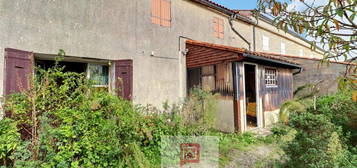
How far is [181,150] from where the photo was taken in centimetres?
445

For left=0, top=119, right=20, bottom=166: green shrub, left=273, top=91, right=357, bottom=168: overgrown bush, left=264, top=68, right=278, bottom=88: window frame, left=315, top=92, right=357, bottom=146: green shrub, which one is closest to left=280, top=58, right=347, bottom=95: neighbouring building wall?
left=264, top=68, right=278, bottom=88: window frame

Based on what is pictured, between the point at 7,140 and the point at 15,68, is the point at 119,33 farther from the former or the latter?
the point at 7,140

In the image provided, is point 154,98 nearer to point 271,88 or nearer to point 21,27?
point 21,27

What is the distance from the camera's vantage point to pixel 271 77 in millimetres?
8648

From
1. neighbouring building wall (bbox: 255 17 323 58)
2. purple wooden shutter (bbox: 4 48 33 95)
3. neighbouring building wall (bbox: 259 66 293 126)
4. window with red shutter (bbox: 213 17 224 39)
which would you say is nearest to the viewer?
purple wooden shutter (bbox: 4 48 33 95)

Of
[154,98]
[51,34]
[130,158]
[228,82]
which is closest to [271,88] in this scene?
[228,82]

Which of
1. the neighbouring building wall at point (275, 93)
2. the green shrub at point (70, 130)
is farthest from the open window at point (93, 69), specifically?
the neighbouring building wall at point (275, 93)

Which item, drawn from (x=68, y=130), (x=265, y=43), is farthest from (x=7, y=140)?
(x=265, y=43)

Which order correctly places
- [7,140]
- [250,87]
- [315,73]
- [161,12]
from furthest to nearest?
[250,87]
[315,73]
[161,12]
[7,140]

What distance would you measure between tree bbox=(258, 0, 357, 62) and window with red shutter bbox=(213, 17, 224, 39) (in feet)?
24.9

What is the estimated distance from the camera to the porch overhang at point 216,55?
6477 mm

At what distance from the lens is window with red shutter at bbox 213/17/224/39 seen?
9555 millimetres

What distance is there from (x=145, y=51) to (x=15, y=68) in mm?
3649

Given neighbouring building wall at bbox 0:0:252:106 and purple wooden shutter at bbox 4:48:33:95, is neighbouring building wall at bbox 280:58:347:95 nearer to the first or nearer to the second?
neighbouring building wall at bbox 0:0:252:106
